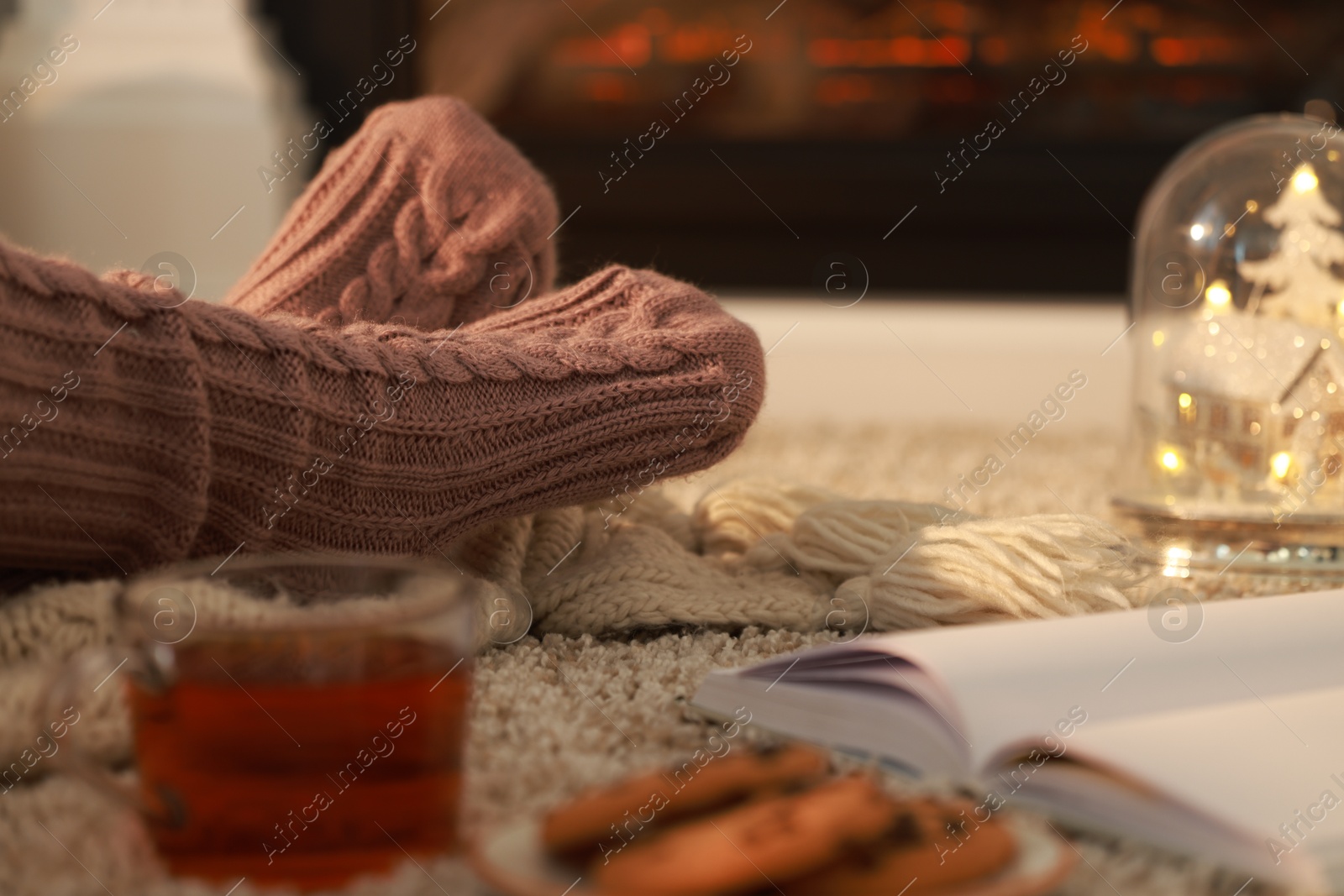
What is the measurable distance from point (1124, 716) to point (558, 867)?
205mm

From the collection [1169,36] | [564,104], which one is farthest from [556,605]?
[1169,36]

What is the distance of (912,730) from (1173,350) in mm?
541

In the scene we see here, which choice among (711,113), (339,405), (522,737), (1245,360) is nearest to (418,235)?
(339,405)

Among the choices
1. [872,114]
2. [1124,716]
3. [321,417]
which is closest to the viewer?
[1124,716]

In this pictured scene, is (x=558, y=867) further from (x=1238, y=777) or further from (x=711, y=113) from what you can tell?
(x=711, y=113)

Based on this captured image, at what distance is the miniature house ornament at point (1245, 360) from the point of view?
0.80m

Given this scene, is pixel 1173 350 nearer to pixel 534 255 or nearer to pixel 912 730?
pixel 534 255

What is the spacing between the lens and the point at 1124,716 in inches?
17.3

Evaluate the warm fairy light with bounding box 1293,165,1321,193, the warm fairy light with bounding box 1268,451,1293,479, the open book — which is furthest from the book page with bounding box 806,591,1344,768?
the warm fairy light with bounding box 1293,165,1321,193

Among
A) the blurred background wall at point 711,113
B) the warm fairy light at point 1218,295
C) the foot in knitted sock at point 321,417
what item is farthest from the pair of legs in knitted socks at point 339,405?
the blurred background wall at point 711,113

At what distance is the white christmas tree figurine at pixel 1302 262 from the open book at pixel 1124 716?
0.37 metres

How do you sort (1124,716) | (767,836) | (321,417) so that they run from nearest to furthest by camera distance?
(767,836) → (1124,716) → (321,417)

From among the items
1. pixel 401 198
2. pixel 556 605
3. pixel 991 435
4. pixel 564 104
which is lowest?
pixel 991 435

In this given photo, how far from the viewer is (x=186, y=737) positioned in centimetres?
34
